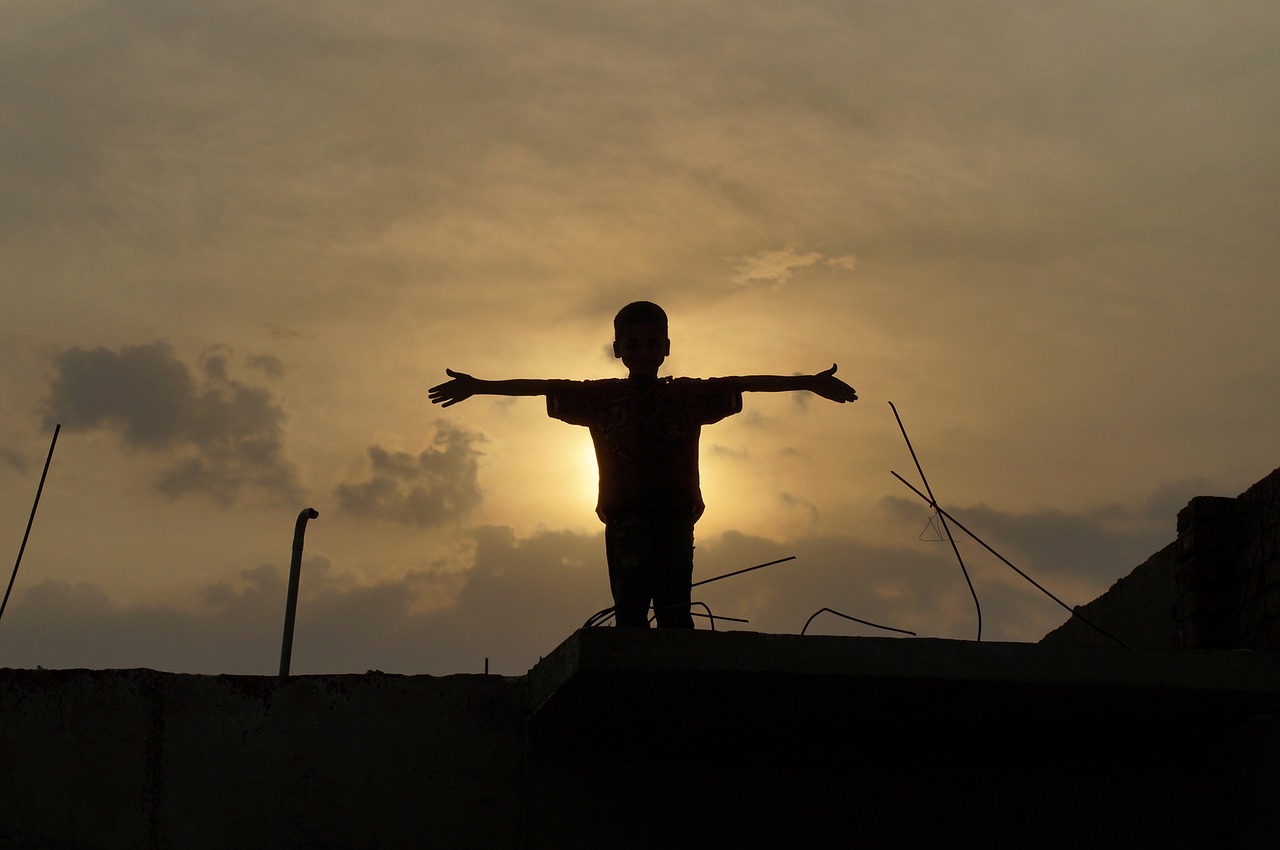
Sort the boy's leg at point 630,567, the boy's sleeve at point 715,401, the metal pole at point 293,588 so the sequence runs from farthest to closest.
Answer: the metal pole at point 293,588, the boy's sleeve at point 715,401, the boy's leg at point 630,567

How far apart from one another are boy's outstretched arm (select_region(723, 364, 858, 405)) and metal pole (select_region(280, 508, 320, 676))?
17.7 ft

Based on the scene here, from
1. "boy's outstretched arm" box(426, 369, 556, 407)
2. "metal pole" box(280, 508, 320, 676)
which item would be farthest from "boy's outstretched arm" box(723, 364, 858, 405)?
"metal pole" box(280, 508, 320, 676)

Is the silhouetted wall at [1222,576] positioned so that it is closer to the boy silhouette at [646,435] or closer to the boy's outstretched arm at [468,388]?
the boy silhouette at [646,435]

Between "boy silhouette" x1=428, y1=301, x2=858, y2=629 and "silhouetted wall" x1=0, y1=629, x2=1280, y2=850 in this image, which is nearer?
"silhouetted wall" x1=0, y1=629, x2=1280, y2=850

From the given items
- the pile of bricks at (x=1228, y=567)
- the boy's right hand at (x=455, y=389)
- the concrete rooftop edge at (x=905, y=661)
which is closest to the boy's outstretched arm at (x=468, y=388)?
the boy's right hand at (x=455, y=389)

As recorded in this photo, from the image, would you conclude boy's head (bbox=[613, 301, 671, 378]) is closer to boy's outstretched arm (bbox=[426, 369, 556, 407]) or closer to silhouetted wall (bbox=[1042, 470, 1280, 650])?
boy's outstretched arm (bbox=[426, 369, 556, 407])

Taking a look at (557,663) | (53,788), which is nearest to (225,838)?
(53,788)

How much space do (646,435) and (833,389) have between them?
948mm

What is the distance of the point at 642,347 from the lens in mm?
6363

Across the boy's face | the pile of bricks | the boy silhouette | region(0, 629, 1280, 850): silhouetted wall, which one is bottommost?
region(0, 629, 1280, 850): silhouetted wall

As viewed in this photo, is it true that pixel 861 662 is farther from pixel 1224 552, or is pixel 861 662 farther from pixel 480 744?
pixel 1224 552

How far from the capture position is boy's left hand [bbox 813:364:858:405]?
6484mm

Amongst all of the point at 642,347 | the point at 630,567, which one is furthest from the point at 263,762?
the point at 642,347

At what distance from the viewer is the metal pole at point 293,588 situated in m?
10.4
